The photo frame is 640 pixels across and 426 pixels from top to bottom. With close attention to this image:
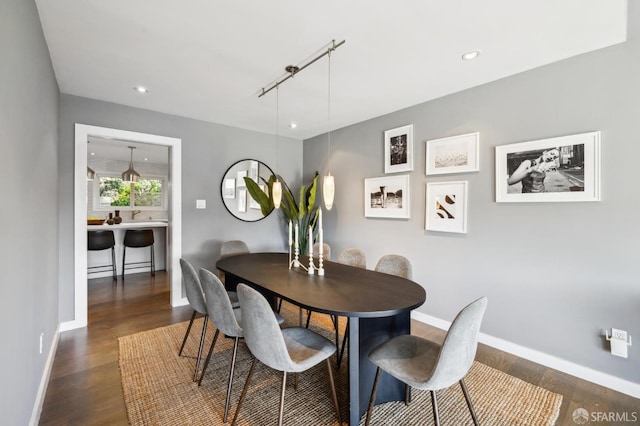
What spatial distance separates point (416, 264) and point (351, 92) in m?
1.99

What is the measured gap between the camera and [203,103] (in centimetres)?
327

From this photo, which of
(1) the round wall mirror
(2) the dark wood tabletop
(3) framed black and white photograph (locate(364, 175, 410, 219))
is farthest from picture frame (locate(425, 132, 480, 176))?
(1) the round wall mirror

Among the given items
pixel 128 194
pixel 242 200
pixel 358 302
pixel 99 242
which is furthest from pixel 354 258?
pixel 128 194

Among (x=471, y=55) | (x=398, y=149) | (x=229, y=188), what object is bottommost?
(x=229, y=188)

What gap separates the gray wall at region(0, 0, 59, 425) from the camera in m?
1.20

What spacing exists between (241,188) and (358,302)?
3129 millimetres

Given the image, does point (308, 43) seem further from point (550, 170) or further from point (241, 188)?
point (241, 188)

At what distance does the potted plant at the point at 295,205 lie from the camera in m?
3.88

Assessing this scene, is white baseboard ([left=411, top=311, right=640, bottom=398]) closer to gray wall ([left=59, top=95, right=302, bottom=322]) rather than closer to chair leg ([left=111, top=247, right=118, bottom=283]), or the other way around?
gray wall ([left=59, top=95, right=302, bottom=322])

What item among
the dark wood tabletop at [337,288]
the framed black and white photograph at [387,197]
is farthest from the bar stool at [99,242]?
the framed black and white photograph at [387,197]

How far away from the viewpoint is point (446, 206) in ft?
9.86

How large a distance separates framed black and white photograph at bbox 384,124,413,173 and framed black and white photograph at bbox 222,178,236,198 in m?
2.14

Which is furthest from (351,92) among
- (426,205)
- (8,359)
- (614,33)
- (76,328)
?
(76,328)

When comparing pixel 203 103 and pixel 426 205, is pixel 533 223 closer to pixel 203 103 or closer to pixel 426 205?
pixel 426 205
